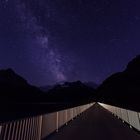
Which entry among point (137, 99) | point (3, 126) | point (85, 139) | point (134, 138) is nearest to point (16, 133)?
point (3, 126)

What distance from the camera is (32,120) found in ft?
41.9

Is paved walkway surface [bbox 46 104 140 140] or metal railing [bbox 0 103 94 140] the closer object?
metal railing [bbox 0 103 94 140]

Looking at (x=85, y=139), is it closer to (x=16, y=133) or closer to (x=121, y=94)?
(x=16, y=133)

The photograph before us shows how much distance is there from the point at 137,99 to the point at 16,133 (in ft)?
464

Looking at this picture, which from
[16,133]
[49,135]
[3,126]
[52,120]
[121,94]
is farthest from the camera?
[121,94]

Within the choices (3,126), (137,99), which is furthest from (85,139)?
(137,99)

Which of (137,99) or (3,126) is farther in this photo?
(137,99)

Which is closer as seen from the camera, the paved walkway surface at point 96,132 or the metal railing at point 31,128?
the metal railing at point 31,128

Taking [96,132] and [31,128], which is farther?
[96,132]

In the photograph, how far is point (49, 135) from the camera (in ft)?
53.2

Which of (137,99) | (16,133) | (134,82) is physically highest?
(134,82)

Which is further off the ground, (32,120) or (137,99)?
(137,99)

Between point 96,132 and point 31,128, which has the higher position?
point 96,132

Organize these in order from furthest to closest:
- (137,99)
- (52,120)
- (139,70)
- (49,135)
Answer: (139,70), (137,99), (52,120), (49,135)
